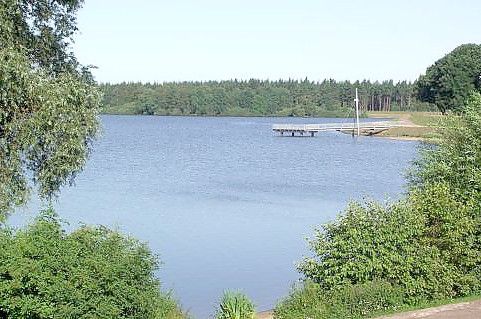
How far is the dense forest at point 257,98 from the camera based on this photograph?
529 feet

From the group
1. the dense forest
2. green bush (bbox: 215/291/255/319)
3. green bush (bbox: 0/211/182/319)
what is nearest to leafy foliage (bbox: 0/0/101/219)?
green bush (bbox: 0/211/182/319)

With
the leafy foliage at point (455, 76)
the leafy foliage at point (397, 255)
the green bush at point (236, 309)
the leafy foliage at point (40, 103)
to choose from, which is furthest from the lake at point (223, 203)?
the leafy foliage at point (455, 76)

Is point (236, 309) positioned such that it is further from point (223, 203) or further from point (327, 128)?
point (327, 128)

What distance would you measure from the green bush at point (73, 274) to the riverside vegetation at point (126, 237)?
23 mm

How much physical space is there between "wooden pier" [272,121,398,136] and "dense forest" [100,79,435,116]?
6058cm

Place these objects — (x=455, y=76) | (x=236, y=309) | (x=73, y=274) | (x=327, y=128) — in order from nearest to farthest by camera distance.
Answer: (x=73, y=274) < (x=236, y=309) < (x=327, y=128) < (x=455, y=76)

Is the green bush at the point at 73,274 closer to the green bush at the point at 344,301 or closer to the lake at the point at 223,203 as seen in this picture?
the green bush at the point at 344,301

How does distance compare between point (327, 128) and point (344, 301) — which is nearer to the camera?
point (344, 301)

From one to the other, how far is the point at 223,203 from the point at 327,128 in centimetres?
→ 6015

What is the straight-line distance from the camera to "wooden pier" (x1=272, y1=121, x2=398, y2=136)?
297ft

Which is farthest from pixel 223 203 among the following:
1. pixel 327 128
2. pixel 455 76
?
pixel 455 76

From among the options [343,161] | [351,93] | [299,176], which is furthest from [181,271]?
[351,93]

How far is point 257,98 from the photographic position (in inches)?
6781

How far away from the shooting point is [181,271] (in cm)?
2047
